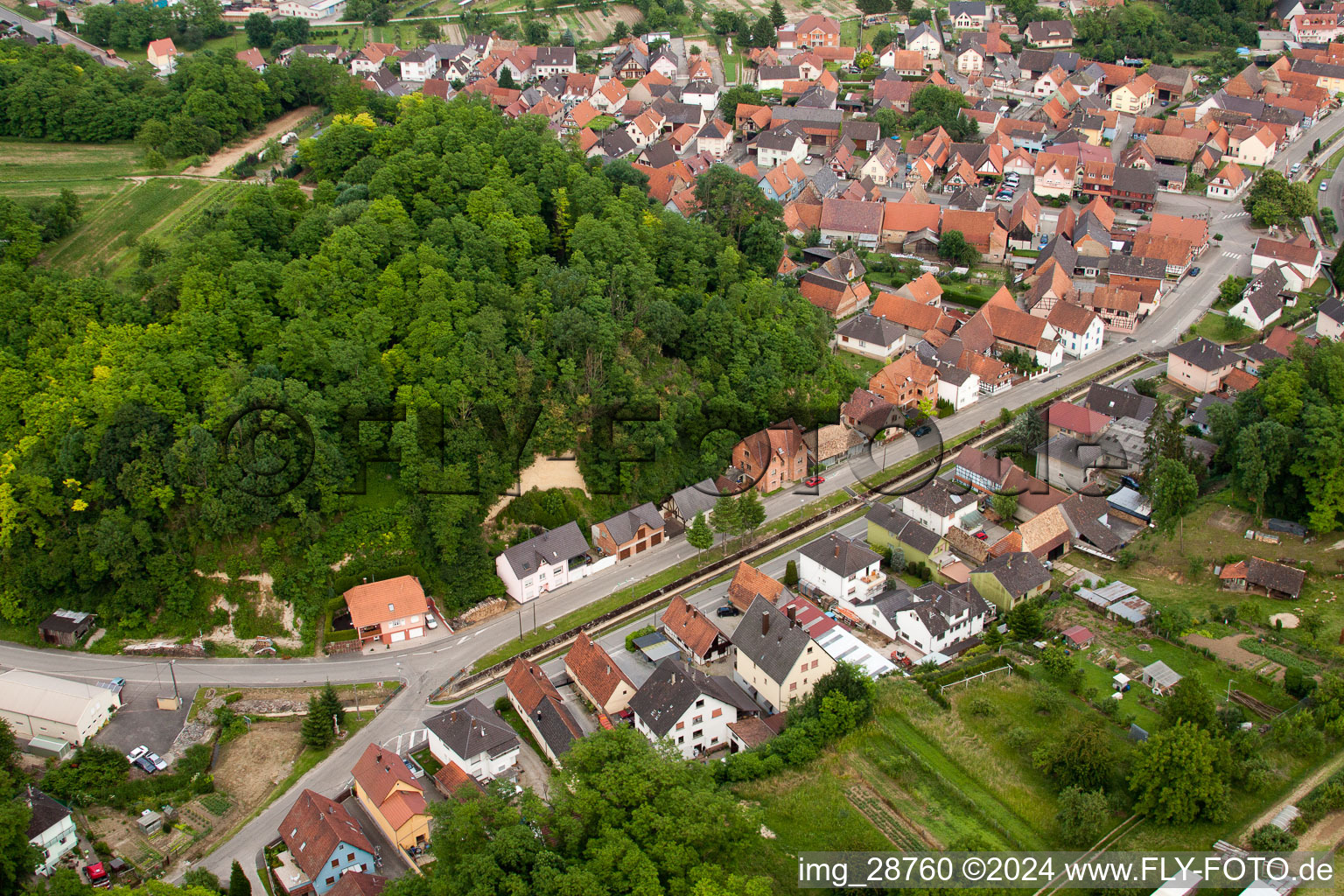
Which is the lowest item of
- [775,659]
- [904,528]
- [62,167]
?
[775,659]

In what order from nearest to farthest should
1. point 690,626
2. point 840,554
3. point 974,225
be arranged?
1. point 690,626
2. point 840,554
3. point 974,225

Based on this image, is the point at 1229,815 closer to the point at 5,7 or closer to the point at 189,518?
the point at 189,518

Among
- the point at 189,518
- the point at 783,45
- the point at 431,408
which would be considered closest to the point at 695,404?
the point at 431,408

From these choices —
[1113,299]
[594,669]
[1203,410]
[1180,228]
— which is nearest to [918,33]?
[1180,228]

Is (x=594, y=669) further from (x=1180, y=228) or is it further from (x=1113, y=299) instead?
(x=1180, y=228)

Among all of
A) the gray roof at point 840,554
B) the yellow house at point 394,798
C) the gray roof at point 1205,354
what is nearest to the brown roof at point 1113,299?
the gray roof at point 1205,354

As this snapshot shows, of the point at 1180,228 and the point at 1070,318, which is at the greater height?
the point at 1180,228

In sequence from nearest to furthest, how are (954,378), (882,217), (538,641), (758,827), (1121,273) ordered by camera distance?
(758,827) < (538,641) < (954,378) < (1121,273) < (882,217)
